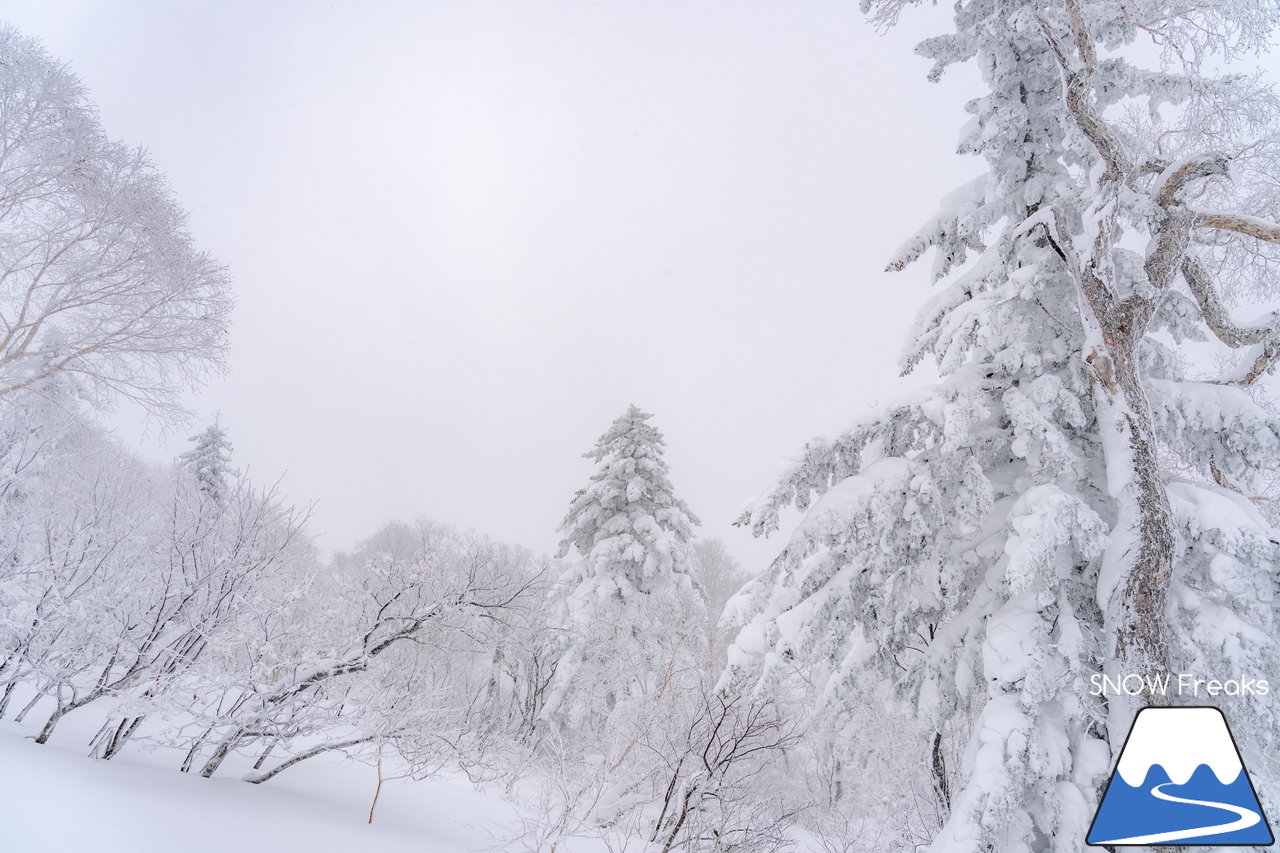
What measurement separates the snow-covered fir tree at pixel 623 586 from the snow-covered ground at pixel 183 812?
6888 mm

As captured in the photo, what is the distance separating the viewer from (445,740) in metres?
7.82

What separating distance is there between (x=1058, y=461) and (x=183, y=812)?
8738 millimetres

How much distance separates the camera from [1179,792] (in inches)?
102

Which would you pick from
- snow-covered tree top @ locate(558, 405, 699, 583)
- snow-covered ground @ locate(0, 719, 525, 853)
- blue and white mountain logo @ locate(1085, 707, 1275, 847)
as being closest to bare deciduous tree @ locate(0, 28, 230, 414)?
snow-covered ground @ locate(0, 719, 525, 853)

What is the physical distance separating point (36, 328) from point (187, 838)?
336 inches

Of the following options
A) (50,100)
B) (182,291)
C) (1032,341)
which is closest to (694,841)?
(1032,341)

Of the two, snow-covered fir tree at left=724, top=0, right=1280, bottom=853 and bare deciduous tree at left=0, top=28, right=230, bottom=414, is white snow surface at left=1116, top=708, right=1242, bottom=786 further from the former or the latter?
bare deciduous tree at left=0, top=28, right=230, bottom=414

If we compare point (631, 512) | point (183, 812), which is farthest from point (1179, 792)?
point (631, 512)

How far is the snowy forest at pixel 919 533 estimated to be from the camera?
3.89m

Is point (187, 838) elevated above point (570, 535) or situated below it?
below

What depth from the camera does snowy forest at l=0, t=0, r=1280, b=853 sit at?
3.89m

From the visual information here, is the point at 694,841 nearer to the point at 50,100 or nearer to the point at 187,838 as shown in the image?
the point at 187,838

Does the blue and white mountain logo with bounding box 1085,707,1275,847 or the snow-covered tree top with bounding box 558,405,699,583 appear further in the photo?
the snow-covered tree top with bounding box 558,405,699,583

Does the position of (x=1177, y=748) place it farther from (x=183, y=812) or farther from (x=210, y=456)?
(x=210, y=456)
